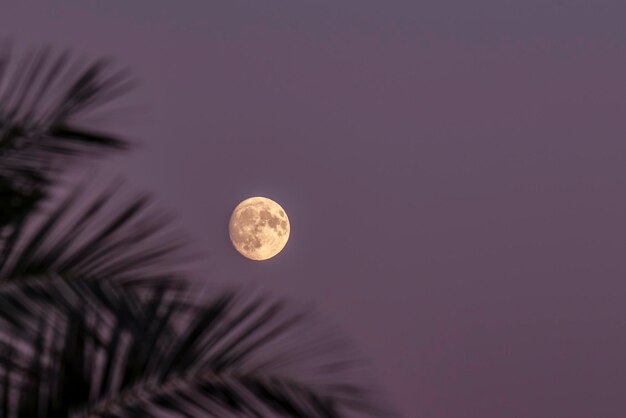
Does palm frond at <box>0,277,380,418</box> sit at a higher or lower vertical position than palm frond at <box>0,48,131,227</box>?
lower

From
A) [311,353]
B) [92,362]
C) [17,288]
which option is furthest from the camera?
[17,288]

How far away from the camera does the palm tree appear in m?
2.82

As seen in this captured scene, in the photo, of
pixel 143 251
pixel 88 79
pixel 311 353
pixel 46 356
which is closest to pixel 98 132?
pixel 88 79

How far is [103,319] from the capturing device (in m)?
3.00

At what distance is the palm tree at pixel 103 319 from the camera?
2820 millimetres

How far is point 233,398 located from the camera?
2938mm

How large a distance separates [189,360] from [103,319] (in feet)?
0.95

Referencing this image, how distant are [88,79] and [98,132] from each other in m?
0.18

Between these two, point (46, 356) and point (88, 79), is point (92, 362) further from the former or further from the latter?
point (88, 79)

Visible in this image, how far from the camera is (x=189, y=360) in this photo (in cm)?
292

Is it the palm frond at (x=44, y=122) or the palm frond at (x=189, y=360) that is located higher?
the palm frond at (x=44, y=122)

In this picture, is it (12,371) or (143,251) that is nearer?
(12,371)

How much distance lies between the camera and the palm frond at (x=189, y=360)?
9.27 feet

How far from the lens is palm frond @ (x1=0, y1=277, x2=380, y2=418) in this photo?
2824 mm
